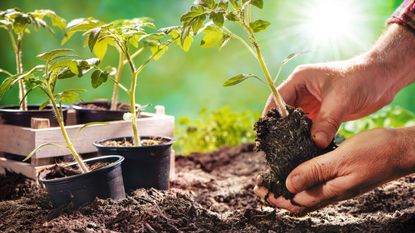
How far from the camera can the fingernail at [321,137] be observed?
1.79 meters

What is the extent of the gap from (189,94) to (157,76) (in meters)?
0.34

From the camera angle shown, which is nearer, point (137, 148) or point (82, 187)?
point (82, 187)

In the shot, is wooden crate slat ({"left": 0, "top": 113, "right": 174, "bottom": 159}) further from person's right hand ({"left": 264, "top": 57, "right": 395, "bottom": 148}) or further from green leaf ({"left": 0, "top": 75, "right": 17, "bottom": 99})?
person's right hand ({"left": 264, "top": 57, "right": 395, "bottom": 148})

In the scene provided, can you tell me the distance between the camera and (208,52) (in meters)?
4.83

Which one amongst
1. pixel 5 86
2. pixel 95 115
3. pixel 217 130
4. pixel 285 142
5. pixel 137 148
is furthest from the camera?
pixel 217 130

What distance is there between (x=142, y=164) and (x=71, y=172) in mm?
295

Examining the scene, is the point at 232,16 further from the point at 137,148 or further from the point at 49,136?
the point at 49,136

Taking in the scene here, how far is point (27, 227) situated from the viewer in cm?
173

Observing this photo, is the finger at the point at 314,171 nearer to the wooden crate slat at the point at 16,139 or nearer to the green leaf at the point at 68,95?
the green leaf at the point at 68,95

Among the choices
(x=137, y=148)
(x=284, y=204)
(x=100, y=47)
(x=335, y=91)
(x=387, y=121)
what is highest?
(x=100, y=47)

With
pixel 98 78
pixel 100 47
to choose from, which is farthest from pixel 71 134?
pixel 98 78

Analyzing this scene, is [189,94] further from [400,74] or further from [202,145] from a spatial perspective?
[400,74]

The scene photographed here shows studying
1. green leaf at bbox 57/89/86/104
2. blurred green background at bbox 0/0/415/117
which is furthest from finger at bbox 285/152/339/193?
blurred green background at bbox 0/0/415/117

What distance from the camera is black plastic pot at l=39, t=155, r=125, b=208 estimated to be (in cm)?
175
